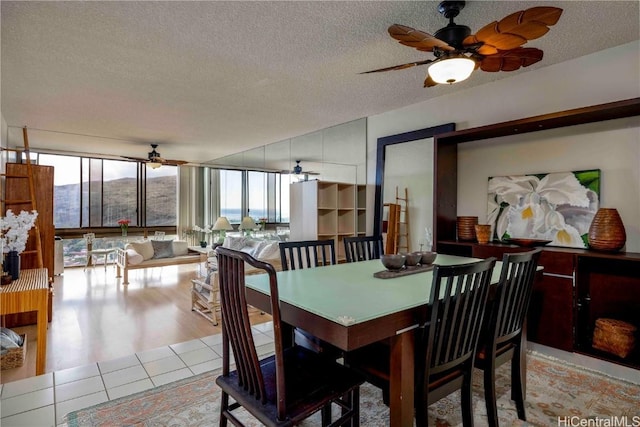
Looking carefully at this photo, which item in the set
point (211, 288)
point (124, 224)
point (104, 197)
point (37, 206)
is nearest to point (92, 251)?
point (124, 224)

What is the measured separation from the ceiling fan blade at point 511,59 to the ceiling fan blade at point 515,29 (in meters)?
0.13

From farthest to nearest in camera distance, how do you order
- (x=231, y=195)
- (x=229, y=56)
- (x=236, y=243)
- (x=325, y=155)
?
(x=231, y=195) → (x=236, y=243) → (x=325, y=155) → (x=229, y=56)

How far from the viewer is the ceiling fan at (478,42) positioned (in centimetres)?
172

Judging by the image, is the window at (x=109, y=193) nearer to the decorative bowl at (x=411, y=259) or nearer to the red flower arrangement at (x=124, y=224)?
the red flower arrangement at (x=124, y=224)

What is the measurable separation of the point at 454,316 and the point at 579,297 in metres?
1.92

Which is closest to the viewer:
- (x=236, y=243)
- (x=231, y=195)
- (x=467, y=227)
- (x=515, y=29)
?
(x=515, y=29)

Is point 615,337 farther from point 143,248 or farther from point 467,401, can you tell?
point 143,248

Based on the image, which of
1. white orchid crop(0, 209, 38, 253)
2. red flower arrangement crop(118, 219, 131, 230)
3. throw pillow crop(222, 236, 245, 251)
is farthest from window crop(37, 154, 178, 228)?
white orchid crop(0, 209, 38, 253)

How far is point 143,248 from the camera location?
6148 millimetres

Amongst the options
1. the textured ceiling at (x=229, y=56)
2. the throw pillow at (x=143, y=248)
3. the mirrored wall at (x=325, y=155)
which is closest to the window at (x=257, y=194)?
the mirrored wall at (x=325, y=155)

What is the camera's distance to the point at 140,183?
27.4ft

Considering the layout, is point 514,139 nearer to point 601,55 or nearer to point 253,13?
point 601,55

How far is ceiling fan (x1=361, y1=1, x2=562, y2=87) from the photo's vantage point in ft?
5.65

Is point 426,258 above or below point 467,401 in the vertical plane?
above
